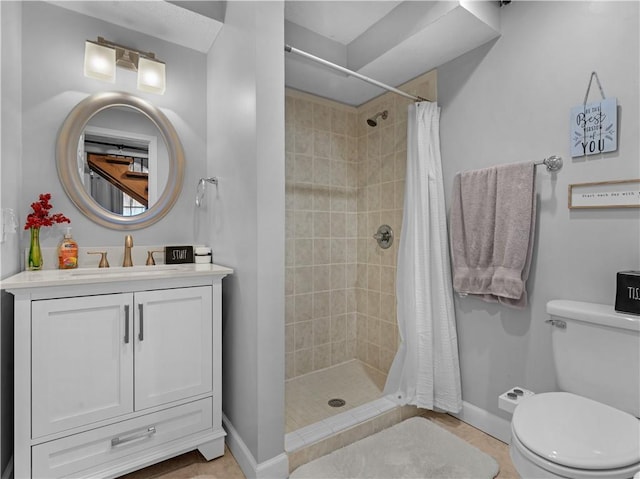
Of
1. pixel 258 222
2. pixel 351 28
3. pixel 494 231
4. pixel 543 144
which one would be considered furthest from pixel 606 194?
pixel 351 28

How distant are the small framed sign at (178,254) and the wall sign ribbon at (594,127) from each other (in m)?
Answer: 2.07

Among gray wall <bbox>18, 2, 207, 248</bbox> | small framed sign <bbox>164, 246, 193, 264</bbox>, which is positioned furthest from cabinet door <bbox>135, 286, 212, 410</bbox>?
gray wall <bbox>18, 2, 207, 248</bbox>

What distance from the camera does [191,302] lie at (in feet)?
5.38

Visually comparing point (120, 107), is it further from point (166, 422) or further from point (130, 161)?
point (166, 422)

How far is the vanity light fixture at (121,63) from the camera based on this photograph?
178 cm

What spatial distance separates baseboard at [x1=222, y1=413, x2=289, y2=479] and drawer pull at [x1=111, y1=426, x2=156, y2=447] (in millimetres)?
400

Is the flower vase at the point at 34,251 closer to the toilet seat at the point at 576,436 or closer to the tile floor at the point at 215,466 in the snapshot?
the tile floor at the point at 215,466

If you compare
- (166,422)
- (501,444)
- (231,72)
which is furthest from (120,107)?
(501,444)

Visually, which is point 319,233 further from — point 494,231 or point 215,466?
point 215,466

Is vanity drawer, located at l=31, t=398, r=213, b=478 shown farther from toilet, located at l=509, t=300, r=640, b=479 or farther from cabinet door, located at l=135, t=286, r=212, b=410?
toilet, located at l=509, t=300, r=640, b=479

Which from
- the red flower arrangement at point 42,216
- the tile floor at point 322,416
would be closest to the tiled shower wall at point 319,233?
the tile floor at point 322,416

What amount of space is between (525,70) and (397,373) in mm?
1858

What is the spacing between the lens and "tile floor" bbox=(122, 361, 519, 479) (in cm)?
162

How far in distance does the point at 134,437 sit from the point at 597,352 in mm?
1988
